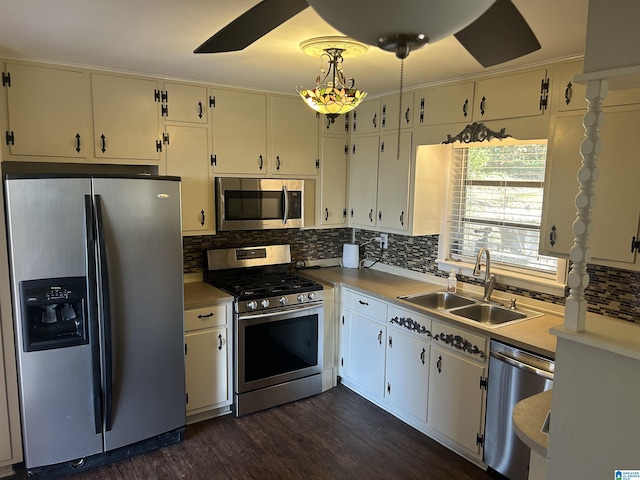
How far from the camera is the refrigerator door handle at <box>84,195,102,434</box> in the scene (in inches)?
99.5

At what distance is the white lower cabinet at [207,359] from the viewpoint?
124 inches

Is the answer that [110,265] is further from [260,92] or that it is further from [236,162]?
[260,92]

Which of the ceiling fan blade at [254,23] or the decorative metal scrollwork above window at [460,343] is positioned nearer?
the ceiling fan blade at [254,23]

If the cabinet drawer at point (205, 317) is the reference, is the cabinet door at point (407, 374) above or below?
below

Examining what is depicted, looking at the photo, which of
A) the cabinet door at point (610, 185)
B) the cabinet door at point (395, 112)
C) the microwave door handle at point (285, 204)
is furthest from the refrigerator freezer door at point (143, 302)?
the cabinet door at point (610, 185)

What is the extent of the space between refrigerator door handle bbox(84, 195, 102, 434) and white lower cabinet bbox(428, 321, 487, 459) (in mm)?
2032

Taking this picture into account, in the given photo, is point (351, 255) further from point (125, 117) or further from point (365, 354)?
point (125, 117)

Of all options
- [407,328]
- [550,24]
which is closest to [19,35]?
[550,24]

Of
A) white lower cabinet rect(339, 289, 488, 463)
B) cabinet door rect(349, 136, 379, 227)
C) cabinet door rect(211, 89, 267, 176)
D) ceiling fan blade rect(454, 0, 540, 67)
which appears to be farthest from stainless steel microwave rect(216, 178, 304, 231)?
ceiling fan blade rect(454, 0, 540, 67)

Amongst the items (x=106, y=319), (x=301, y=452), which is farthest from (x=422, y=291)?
(x=106, y=319)

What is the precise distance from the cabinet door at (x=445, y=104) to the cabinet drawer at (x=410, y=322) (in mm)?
1340

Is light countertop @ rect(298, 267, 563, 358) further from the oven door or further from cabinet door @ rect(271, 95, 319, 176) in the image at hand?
cabinet door @ rect(271, 95, 319, 176)

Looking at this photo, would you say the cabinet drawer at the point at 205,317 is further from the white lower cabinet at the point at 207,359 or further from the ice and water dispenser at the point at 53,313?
the ice and water dispenser at the point at 53,313

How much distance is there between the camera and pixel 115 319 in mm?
2688
